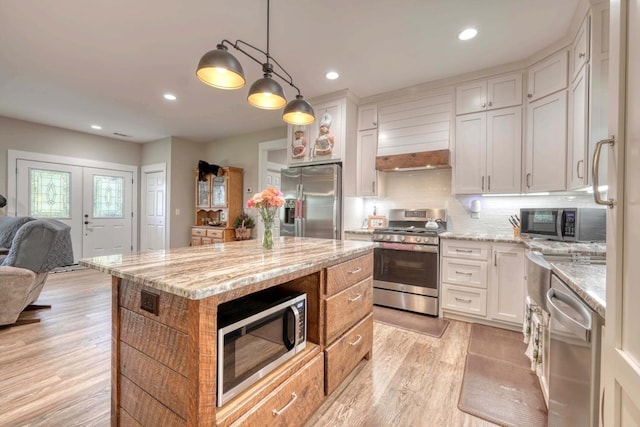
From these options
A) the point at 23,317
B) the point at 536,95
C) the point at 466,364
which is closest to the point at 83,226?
the point at 23,317

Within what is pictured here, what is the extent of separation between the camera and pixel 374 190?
3758 millimetres

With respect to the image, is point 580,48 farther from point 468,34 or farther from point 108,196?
point 108,196

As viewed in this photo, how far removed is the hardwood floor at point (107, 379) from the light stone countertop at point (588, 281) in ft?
3.23

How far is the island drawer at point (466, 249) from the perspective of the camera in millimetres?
2885

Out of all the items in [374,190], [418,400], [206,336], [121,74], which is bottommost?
[418,400]

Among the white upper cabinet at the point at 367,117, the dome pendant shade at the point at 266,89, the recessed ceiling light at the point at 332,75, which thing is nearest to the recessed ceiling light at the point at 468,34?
the recessed ceiling light at the point at 332,75

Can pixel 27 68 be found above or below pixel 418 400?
above

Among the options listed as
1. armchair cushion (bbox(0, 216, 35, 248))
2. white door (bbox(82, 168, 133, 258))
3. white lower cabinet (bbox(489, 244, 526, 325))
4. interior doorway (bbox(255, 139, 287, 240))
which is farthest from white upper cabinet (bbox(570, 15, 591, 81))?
white door (bbox(82, 168, 133, 258))

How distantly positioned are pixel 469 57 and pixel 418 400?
305 centimetres

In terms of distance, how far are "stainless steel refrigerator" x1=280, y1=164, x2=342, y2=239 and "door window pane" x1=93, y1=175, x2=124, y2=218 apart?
14.0ft

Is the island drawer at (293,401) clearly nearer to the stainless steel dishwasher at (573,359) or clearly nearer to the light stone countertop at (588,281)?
the stainless steel dishwasher at (573,359)

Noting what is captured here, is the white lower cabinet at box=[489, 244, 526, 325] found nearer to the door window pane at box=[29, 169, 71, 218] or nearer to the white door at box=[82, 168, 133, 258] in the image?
the white door at box=[82, 168, 133, 258]

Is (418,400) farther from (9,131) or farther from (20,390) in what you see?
(9,131)

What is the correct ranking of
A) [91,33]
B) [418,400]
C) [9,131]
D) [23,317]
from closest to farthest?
1. [418,400]
2. [91,33]
3. [23,317]
4. [9,131]
